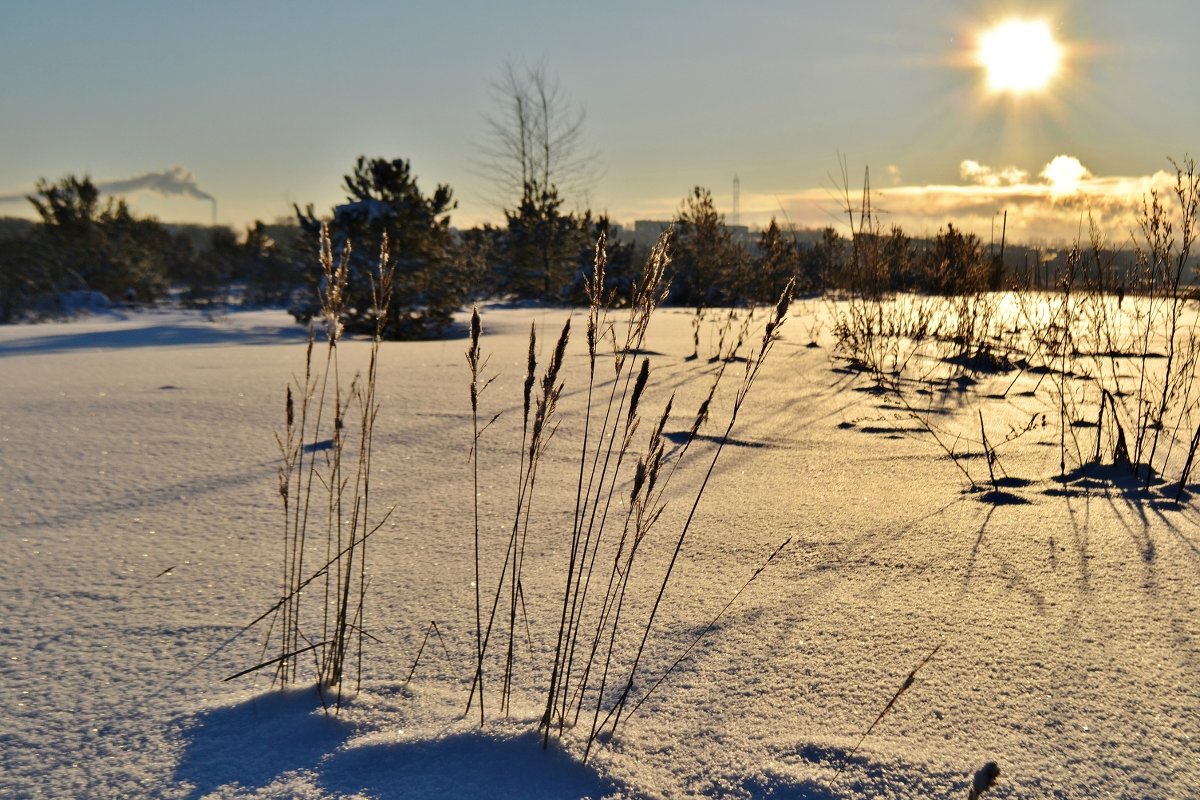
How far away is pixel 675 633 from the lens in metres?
1.44

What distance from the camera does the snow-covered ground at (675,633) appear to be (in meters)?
1.04

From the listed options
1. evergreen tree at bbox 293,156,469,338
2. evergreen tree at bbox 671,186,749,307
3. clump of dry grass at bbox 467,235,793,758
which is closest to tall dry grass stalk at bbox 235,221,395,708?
clump of dry grass at bbox 467,235,793,758

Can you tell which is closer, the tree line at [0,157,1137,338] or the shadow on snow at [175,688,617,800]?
the shadow on snow at [175,688,617,800]

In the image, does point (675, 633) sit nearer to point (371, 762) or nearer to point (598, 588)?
point (598, 588)

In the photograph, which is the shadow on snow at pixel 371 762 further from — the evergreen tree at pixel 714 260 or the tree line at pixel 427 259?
the evergreen tree at pixel 714 260

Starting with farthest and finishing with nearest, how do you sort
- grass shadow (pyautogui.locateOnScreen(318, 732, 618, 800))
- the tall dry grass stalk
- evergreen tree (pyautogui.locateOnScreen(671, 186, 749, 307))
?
evergreen tree (pyautogui.locateOnScreen(671, 186, 749, 307))
the tall dry grass stalk
grass shadow (pyautogui.locateOnScreen(318, 732, 618, 800))

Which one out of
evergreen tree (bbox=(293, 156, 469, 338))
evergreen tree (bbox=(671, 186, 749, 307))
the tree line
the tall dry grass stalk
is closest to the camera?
the tall dry grass stalk

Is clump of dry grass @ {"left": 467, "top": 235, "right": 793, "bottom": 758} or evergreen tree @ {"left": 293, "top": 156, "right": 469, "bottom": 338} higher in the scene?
evergreen tree @ {"left": 293, "top": 156, "right": 469, "bottom": 338}

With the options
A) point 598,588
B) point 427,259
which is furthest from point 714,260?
point 598,588

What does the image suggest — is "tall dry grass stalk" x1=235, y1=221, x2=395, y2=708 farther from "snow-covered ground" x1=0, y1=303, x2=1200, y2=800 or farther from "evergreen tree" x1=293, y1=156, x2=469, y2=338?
"evergreen tree" x1=293, y1=156, x2=469, y2=338

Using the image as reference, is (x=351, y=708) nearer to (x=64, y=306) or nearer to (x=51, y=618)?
(x=51, y=618)

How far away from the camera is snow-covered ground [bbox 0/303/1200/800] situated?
1.04 metres

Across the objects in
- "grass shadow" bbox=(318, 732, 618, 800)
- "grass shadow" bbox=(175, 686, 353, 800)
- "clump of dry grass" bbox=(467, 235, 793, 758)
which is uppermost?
"clump of dry grass" bbox=(467, 235, 793, 758)

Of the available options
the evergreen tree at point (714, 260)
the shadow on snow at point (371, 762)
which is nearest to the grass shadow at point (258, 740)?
the shadow on snow at point (371, 762)
